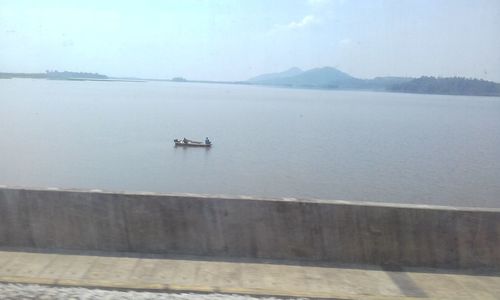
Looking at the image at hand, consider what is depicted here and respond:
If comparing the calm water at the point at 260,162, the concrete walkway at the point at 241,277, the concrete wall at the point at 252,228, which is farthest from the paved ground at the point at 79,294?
the calm water at the point at 260,162

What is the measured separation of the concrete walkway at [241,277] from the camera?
627cm

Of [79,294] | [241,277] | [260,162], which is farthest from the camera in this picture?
[260,162]

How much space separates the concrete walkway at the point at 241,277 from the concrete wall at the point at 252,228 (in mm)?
242

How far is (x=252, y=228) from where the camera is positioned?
7348 mm

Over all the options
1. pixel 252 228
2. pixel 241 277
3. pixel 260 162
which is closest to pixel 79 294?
pixel 241 277

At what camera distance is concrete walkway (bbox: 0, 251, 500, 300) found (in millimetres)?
6270

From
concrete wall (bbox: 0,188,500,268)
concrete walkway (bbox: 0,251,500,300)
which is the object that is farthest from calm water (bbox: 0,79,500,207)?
concrete walkway (bbox: 0,251,500,300)

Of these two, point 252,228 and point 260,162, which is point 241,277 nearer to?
point 252,228

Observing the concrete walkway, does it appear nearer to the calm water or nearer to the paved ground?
the paved ground

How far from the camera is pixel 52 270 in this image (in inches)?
262

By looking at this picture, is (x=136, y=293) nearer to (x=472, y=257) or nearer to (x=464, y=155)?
(x=472, y=257)

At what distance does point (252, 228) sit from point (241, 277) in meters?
0.84

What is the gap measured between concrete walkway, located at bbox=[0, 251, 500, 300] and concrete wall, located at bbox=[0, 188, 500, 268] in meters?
0.24

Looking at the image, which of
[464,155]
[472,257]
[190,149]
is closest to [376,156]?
[464,155]
